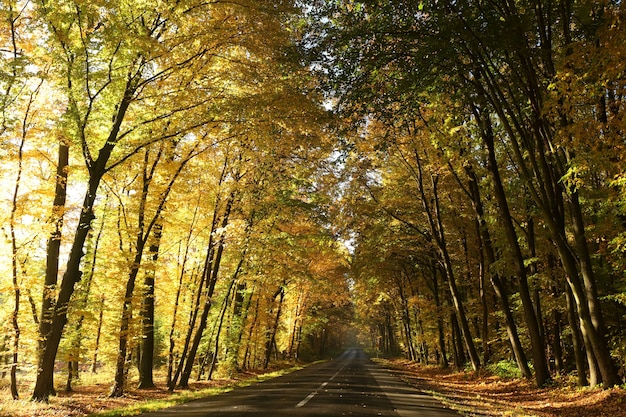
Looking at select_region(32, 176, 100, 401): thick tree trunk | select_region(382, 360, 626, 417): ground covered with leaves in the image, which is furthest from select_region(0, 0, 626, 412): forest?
select_region(382, 360, 626, 417): ground covered with leaves

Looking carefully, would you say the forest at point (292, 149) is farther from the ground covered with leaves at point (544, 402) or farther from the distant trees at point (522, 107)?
the ground covered with leaves at point (544, 402)

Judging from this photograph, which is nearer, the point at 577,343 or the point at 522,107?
the point at 577,343

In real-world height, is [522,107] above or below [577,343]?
above

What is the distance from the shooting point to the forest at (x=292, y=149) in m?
9.84

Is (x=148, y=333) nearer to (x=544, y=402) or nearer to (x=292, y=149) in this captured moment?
(x=292, y=149)

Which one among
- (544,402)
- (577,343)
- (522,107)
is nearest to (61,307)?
(544,402)

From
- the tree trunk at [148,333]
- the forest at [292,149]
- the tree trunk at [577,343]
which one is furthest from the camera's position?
the tree trunk at [148,333]

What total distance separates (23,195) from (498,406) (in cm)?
1768

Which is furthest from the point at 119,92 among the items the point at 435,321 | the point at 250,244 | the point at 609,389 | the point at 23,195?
the point at 435,321

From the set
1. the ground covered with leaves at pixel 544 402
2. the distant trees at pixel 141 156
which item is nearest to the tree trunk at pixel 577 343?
the ground covered with leaves at pixel 544 402

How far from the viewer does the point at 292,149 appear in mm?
16359

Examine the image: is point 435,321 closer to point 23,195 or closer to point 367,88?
point 367,88

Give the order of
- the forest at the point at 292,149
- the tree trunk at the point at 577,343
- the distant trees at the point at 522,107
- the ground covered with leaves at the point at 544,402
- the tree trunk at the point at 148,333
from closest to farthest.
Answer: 1. the distant trees at the point at 522,107
2. the ground covered with leaves at the point at 544,402
3. the forest at the point at 292,149
4. the tree trunk at the point at 577,343
5. the tree trunk at the point at 148,333

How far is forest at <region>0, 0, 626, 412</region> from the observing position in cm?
984
